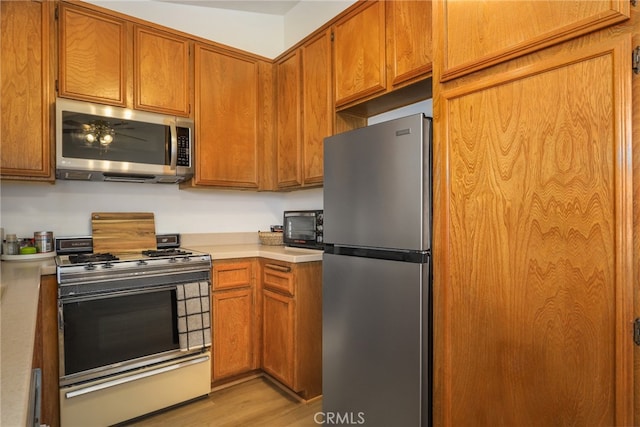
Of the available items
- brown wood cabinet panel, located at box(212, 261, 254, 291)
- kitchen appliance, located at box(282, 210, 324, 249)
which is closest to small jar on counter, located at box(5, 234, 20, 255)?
brown wood cabinet panel, located at box(212, 261, 254, 291)

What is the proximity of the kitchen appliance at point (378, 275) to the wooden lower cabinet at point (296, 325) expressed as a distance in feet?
1.39

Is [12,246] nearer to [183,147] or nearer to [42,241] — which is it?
[42,241]

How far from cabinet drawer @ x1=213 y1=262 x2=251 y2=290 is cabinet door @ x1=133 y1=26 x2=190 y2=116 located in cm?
113

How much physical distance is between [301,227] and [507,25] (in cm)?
176

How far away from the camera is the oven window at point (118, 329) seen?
1.85 metres

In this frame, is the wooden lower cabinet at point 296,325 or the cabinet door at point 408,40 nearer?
the cabinet door at point 408,40

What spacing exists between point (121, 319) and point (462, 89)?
209 cm

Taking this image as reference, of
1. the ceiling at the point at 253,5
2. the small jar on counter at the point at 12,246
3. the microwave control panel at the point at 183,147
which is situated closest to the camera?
the small jar on counter at the point at 12,246

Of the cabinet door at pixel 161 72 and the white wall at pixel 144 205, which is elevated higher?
the cabinet door at pixel 161 72

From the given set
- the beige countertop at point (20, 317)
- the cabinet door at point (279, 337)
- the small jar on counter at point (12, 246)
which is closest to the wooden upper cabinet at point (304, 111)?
the beige countertop at point (20, 317)

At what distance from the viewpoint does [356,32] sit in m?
2.08

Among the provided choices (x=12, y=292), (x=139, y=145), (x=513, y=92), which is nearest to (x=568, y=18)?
(x=513, y=92)

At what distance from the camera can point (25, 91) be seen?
1.97m
